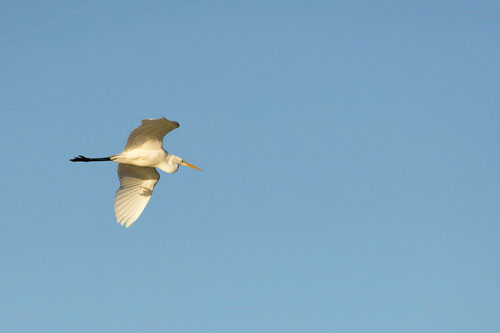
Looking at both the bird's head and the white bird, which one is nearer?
the white bird

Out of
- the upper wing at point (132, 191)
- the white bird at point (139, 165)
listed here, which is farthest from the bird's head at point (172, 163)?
the upper wing at point (132, 191)

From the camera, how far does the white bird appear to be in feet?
87.6

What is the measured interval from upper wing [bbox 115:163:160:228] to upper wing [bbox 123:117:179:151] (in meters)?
1.97

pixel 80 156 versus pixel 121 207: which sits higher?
pixel 80 156

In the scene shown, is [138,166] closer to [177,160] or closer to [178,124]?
[177,160]

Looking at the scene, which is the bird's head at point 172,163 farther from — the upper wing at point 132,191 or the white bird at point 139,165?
the upper wing at point 132,191

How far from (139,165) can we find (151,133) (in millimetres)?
1684

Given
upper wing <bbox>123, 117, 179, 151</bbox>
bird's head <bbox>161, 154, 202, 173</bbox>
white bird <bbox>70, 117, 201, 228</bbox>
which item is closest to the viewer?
upper wing <bbox>123, 117, 179, 151</bbox>

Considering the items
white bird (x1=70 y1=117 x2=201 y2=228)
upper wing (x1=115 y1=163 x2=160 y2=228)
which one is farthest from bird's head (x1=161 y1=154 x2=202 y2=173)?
upper wing (x1=115 y1=163 x2=160 y2=228)

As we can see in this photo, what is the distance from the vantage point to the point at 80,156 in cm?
2986

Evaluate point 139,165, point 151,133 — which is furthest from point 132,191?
point 151,133

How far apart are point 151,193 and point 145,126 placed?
4408 millimetres

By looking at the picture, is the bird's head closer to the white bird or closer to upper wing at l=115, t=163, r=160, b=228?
the white bird

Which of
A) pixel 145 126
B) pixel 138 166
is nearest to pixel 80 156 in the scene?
pixel 138 166
